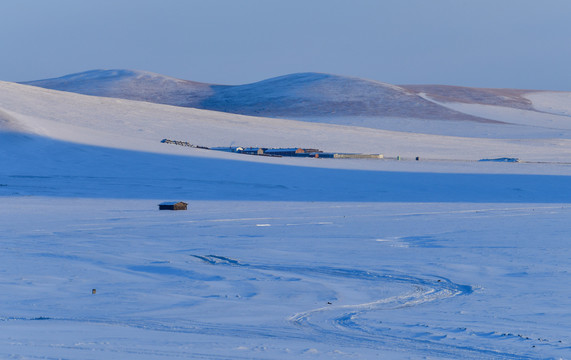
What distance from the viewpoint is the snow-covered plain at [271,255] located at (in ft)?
25.4

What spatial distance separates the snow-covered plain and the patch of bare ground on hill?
49598 mm

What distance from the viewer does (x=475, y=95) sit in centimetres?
9294

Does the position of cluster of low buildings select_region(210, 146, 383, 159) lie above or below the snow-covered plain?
above

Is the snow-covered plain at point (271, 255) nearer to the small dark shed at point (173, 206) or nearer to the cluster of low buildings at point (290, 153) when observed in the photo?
the small dark shed at point (173, 206)

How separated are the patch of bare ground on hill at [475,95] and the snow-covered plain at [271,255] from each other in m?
49.6

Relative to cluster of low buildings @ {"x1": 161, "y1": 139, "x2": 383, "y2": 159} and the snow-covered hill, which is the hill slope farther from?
cluster of low buildings @ {"x1": 161, "y1": 139, "x2": 383, "y2": 159}

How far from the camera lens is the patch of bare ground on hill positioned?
292ft

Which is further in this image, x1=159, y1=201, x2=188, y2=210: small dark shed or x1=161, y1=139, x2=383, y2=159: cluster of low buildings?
x1=161, y1=139, x2=383, y2=159: cluster of low buildings

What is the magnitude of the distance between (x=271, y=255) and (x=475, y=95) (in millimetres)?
81582

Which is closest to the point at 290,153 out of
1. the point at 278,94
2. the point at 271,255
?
the point at 271,255

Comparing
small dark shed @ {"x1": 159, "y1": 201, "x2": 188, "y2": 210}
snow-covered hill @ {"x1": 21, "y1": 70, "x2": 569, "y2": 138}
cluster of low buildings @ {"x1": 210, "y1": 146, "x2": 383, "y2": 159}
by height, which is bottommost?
small dark shed @ {"x1": 159, "y1": 201, "x2": 188, "y2": 210}

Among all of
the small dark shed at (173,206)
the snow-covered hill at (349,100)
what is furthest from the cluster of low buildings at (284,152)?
the snow-covered hill at (349,100)

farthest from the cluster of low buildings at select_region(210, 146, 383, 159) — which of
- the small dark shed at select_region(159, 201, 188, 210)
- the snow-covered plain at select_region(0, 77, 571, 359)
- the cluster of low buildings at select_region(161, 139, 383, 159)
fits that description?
the small dark shed at select_region(159, 201, 188, 210)

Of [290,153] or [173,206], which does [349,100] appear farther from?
[173,206]
